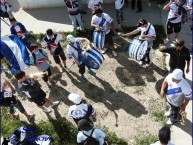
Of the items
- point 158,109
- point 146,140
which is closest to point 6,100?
point 146,140

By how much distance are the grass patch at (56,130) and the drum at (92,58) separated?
1.83 meters

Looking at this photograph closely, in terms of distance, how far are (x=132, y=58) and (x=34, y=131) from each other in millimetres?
3976

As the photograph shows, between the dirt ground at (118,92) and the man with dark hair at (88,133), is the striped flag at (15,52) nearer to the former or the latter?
the dirt ground at (118,92)

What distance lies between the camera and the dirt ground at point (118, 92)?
10.3 m

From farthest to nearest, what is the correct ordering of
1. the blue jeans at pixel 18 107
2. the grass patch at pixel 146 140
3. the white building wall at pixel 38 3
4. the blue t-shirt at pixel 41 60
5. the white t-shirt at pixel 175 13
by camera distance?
the white building wall at pixel 38 3, the white t-shirt at pixel 175 13, the blue t-shirt at pixel 41 60, the blue jeans at pixel 18 107, the grass patch at pixel 146 140

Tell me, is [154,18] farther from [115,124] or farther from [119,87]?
[115,124]

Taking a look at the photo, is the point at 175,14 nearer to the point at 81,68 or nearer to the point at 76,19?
the point at 81,68

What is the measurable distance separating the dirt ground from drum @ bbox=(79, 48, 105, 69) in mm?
935

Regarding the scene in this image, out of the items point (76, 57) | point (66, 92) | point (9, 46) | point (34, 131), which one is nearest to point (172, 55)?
point (76, 57)

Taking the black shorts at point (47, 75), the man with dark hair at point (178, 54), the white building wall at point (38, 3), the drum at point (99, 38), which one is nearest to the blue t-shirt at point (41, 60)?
the black shorts at point (47, 75)

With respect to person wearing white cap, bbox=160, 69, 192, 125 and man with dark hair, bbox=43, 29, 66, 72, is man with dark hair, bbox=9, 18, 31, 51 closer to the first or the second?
man with dark hair, bbox=43, 29, 66, 72

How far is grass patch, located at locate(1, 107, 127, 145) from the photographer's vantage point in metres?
10.0

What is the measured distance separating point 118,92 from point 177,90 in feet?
8.70

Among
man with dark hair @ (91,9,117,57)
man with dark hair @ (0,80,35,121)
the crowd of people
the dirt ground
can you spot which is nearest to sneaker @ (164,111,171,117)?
the crowd of people
